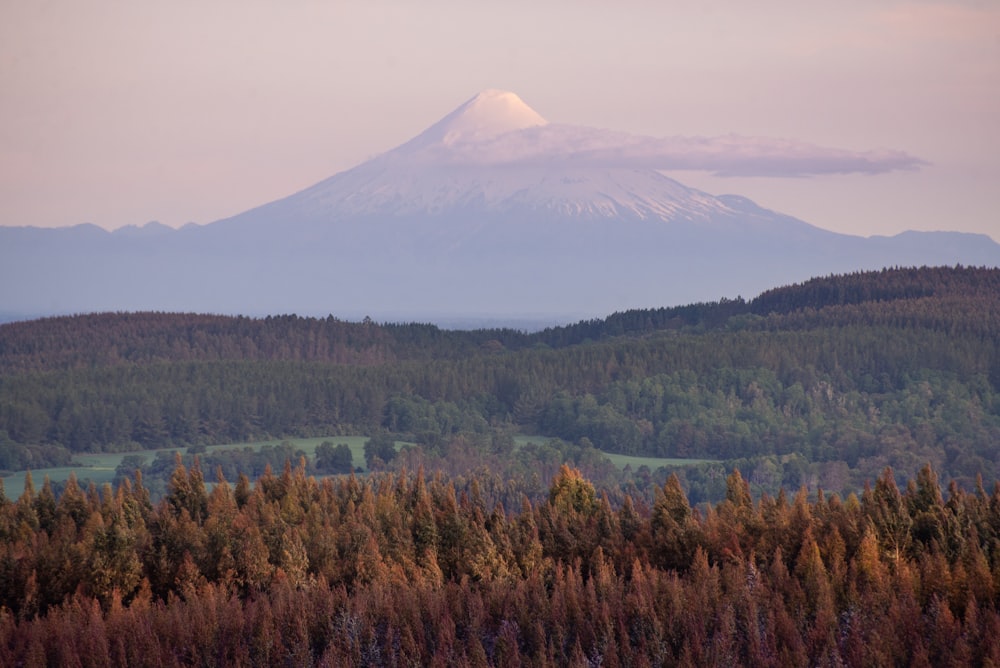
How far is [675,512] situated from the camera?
73312mm

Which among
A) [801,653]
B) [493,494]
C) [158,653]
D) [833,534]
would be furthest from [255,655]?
[493,494]

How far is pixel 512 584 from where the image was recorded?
64.7m

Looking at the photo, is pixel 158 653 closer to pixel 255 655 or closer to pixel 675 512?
pixel 255 655

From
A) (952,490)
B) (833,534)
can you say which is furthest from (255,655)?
(952,490)

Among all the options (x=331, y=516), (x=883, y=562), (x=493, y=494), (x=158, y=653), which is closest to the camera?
(x=158, y=653)

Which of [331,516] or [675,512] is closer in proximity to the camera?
[675,512]

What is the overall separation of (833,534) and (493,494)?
328 feet

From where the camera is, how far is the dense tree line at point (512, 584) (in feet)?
173

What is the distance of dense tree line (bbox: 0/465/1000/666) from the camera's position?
5259 cm

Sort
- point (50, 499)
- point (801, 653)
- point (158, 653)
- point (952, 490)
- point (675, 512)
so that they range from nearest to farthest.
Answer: point (801, 653) → point (158, 653) → point (952, 490) → point (675, 512) → point (50, 499)

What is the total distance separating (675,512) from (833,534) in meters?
10.3

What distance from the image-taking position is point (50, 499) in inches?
3597

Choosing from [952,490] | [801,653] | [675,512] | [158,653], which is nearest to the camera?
[801,653]

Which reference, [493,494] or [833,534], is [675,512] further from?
[493,494]
